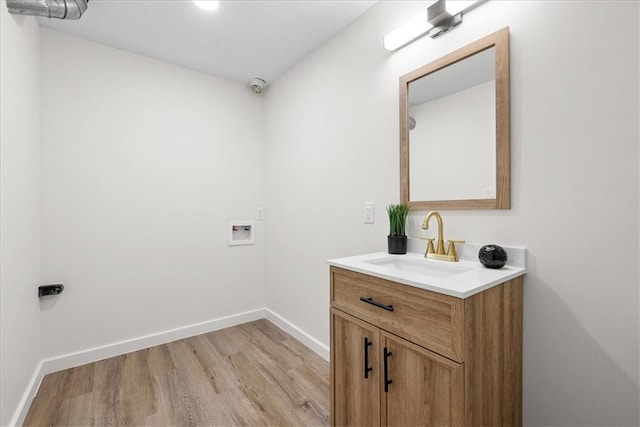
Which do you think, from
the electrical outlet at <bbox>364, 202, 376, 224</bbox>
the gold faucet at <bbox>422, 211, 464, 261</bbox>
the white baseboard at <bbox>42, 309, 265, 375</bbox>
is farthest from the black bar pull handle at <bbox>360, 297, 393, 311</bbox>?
the white baseboard at <bbox>42, 309, 265, 375</bbox>

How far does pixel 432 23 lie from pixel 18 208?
2349 mm

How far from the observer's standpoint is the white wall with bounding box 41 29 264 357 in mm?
2102

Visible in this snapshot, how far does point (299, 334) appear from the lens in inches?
98.8

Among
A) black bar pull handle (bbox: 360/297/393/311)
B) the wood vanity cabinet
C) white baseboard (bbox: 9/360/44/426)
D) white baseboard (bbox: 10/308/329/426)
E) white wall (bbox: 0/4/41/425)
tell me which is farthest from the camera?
white baseboard (bbox: 10/308/329/426)

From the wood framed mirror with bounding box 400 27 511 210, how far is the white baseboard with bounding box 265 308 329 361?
1.35m

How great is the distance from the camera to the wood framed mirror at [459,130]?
4.09 feet

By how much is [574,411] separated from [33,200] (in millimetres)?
2987

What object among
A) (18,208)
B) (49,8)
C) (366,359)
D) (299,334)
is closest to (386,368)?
(366,359)

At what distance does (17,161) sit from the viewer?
1.56m

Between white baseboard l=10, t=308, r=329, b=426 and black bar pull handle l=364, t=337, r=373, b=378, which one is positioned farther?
white baseboard l=10, t=308, r=329, b=426

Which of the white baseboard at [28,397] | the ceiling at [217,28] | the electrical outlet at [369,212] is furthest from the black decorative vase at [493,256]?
the white baseboard at [28,397]

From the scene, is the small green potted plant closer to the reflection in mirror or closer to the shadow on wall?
the reflection in mirror

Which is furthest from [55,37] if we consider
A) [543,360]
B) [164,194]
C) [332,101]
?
[543,360]

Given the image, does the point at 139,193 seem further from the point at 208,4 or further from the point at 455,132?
the point at 455,132
